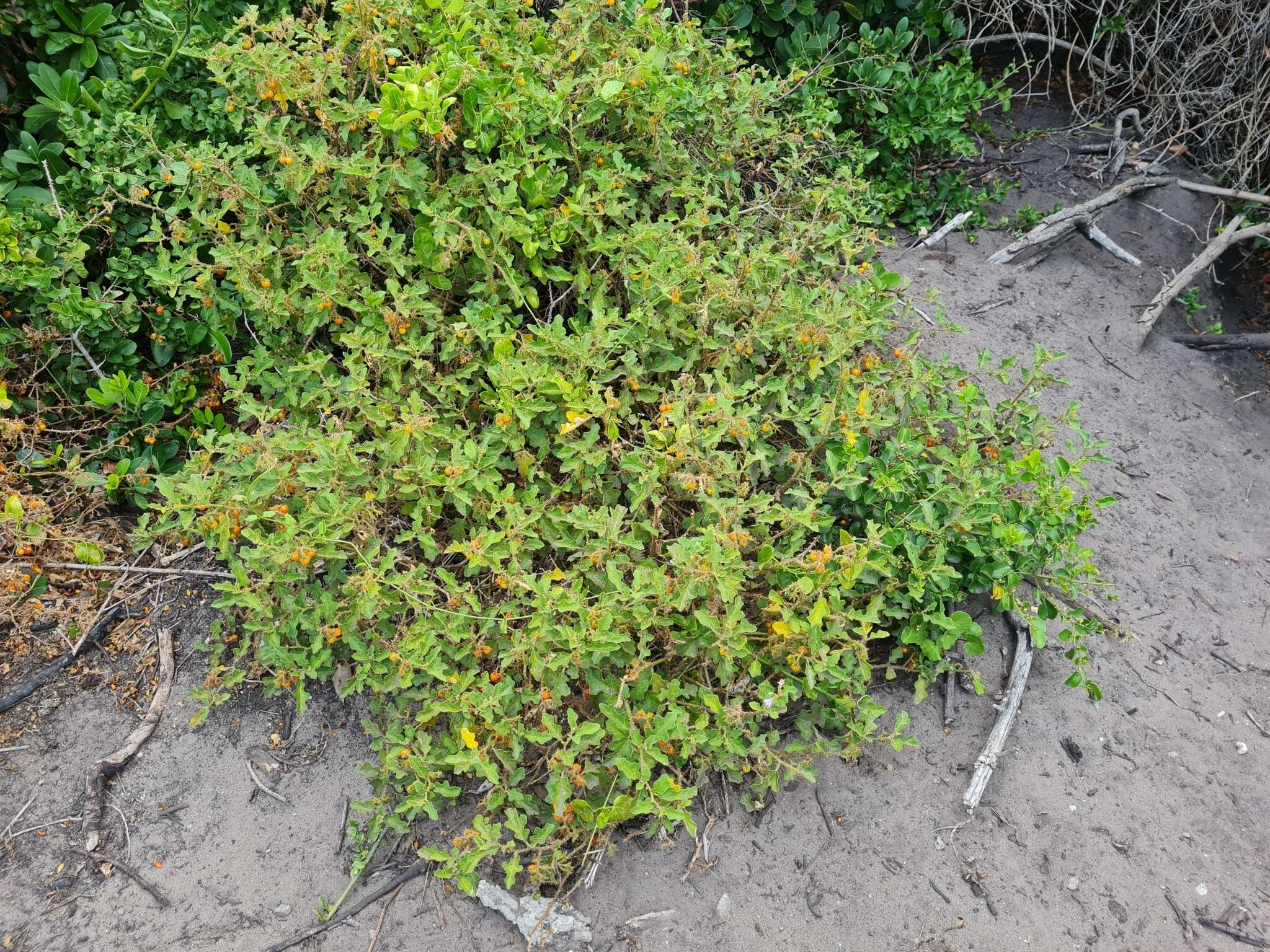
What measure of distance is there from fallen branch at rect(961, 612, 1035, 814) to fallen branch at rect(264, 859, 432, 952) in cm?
158

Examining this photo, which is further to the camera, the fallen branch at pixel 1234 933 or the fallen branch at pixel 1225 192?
the fallen branch at pixel 1225 192

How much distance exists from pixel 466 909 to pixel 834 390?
197cm

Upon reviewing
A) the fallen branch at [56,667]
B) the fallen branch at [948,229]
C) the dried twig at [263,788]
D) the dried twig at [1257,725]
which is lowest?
the fallen branch at [56,667]

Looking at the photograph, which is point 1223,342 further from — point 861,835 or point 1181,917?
point 861,835

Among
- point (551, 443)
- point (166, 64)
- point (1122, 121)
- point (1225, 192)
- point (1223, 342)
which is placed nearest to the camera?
Answer: point (551, 443)

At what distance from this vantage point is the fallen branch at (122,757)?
2322mm

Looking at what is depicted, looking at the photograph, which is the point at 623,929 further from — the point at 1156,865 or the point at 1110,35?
the point at 1110,35

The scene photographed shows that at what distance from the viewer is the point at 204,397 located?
3100 mm

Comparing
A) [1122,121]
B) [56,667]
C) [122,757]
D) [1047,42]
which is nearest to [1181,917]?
[122,757]

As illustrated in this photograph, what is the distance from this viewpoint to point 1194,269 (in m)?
3.83

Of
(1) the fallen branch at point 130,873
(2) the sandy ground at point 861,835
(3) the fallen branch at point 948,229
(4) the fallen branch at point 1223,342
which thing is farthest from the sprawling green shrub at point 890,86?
(1) the fallen branch at point 130,873

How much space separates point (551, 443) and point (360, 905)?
55.9 inches

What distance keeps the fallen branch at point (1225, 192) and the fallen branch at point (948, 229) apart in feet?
3.52

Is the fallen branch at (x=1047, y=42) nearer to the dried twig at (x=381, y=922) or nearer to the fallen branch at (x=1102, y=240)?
the fallen branch at (x=1102, y=240)
